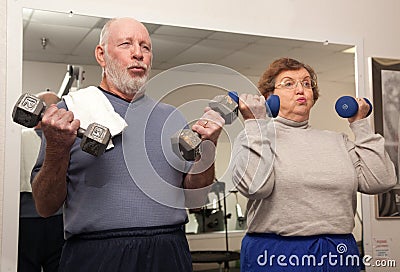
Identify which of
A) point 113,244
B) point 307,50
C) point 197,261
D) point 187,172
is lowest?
point 197,261

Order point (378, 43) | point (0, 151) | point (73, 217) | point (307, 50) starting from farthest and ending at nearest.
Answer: point (378, 43)
point (307, 50)
point (0, 151)
point (73, 217)

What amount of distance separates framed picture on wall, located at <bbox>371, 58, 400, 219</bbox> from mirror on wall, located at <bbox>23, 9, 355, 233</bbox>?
147 mm

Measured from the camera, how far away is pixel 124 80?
1420mm

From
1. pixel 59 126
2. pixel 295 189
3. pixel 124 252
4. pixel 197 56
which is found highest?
pixel 197 56

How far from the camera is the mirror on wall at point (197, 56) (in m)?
1.71

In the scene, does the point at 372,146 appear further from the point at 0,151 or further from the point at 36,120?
the point at 0,151

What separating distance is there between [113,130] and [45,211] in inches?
11.0

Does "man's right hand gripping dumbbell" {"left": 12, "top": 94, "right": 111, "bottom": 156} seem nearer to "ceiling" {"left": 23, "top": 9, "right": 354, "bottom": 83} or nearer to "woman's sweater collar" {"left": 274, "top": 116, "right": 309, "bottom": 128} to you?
"ceiling" {"left": 23, "top": 9, "right": 354, "bottom": 83}

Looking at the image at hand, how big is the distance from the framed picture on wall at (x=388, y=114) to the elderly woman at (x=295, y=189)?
0.54 metres

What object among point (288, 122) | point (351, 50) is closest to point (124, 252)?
point (288, 122)

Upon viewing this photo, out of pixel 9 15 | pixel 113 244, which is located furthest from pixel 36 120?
pixel 9 15

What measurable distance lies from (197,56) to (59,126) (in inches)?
34.6

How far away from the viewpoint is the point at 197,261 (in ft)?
5.89

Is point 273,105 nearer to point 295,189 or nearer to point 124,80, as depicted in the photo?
point 295,189
